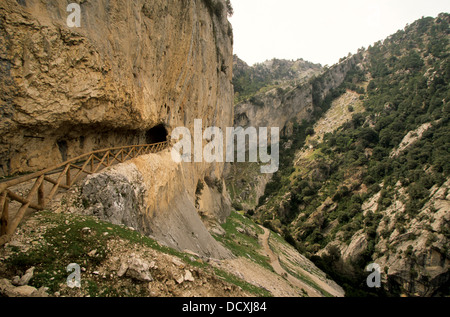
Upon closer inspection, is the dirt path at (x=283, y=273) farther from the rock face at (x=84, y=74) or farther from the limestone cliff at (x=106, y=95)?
the rock face at (x=84, y=74)

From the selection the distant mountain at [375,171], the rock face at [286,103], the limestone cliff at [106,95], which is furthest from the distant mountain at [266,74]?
the limestone cliff at [106,95]

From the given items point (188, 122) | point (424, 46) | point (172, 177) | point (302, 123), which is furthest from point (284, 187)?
point (424, 46)

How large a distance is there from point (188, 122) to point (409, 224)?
1992 inches

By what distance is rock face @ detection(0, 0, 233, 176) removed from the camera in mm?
8125

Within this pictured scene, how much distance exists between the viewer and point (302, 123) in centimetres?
10794

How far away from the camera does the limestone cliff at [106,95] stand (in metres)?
8.26

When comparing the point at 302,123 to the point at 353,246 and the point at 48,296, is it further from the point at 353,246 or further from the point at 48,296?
the point at 48,296

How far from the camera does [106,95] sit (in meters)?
11.4

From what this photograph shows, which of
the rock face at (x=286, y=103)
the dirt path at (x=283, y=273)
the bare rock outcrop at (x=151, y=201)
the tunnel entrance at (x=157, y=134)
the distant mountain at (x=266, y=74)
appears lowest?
the dirt path at (x=283, y=273)

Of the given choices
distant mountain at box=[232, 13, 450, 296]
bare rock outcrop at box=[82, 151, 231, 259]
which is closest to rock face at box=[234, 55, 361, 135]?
distant mountain at box=[232, 13, 450, 296]

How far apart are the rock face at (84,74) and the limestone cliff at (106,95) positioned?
0.12 ft

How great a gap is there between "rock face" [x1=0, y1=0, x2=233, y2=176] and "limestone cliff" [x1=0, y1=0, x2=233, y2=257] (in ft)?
0.12

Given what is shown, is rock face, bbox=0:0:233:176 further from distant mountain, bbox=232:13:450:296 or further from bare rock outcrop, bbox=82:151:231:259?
distant mountain, bbox=232:13:450:296

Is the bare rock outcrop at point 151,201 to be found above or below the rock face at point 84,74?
below
